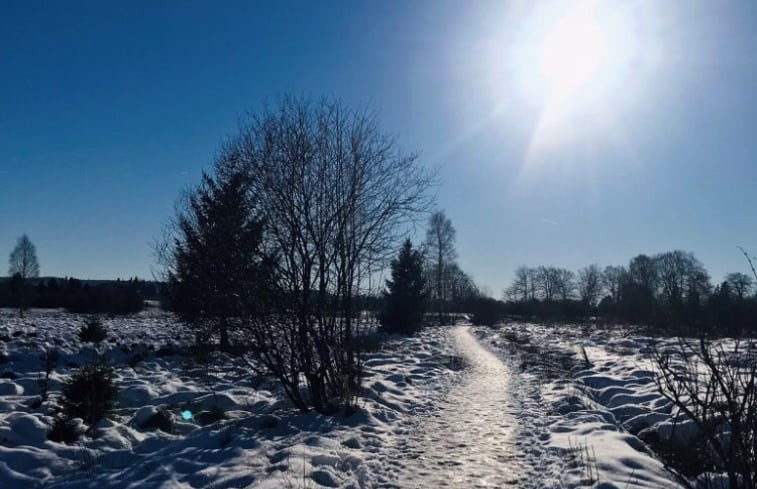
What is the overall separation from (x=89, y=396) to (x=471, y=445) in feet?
19.8

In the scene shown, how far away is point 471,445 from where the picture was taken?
6.88 metres

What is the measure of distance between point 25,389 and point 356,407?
23.8ft

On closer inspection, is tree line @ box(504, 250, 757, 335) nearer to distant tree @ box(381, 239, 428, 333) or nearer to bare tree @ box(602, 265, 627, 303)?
bare tree @ box(602, 265, 627, 303)

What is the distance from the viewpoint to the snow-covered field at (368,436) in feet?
18.1

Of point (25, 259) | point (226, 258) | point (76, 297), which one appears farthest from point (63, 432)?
point (25, 259)

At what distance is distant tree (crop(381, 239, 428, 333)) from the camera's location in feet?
95.1

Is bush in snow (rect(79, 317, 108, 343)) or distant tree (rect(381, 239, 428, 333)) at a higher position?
distant tree (rect(381, 239, 428, 333))

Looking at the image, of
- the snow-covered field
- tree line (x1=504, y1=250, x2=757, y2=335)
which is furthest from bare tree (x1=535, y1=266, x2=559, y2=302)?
the snow-covered field

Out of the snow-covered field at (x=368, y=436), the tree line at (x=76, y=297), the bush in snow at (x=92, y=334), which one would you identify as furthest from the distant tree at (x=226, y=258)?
the tree line at (x=76, y=297)

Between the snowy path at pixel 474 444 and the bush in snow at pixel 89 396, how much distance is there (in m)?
4.96

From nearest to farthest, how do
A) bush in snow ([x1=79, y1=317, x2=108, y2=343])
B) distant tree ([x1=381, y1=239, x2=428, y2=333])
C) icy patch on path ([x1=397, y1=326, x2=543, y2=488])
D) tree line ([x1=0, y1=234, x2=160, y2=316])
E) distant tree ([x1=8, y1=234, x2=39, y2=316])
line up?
icy patch on path ([x1=397, y1=326, x2=543, y2=488]) < bush in snow ([x1=79, y1=317, x2=108, y2=343]) < distant tree ([x1=381, y1=239, x2=428, y2=333]) < tree line ([x1=0, y1=234, x2=160, y2=316]) < distant tree ([x1=8, y1=234, x2=39, y2=316])

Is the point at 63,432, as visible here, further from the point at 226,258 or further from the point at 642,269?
the point at 642,269

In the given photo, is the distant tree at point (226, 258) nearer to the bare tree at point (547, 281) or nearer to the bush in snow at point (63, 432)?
the bush in snow at point (63, 432)

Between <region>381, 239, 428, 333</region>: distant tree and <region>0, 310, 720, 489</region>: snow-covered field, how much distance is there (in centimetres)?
1533
